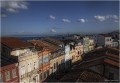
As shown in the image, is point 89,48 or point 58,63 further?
point 89,48

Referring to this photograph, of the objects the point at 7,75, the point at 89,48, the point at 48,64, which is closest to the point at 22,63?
→ the point at 7,75

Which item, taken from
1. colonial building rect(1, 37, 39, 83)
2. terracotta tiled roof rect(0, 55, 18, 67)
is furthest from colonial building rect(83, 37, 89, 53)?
terracotta tiled roof rect(0, 55, 18, 67)

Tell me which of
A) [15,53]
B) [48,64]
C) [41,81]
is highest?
[15,53]

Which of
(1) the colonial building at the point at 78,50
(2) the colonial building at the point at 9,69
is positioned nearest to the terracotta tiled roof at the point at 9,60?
(2) the colonial building at the point at 9,69

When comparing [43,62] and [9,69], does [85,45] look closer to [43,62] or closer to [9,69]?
[43,62]

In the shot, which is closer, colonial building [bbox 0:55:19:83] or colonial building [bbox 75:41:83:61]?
colonial building [bbox 0:55:19:83]

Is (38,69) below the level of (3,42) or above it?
below

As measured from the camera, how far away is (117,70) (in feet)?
71.2

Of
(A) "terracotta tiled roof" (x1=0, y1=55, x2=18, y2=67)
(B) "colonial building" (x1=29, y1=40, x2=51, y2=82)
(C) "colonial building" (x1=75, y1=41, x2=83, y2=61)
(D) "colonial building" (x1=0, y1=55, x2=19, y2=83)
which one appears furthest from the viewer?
(C) "colonial building" (x1=75, y1=41, x2=83, y2=61)

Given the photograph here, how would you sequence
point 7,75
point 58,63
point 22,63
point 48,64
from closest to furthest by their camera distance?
point 7,75, point 22,63, point 48,64, point 58,63

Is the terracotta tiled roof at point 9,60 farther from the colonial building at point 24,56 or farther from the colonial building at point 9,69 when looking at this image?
the colonial building at point 24,56

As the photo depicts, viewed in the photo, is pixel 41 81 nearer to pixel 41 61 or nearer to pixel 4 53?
pixel 41 61

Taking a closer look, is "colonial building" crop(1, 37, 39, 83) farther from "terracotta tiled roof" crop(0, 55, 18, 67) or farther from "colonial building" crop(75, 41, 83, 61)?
"colonial building" crop(75, 41, 83, 61)

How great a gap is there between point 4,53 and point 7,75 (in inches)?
164
